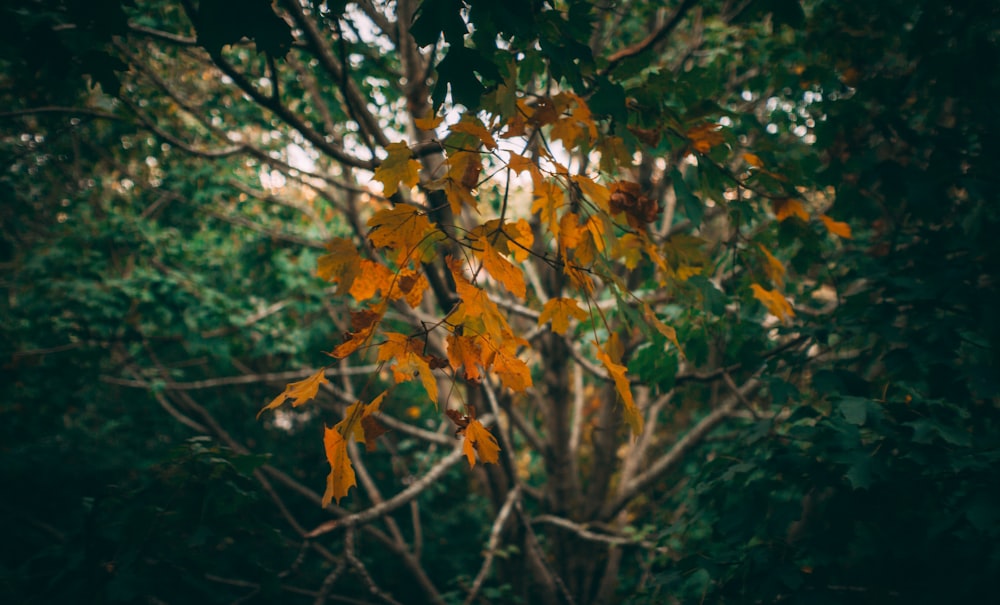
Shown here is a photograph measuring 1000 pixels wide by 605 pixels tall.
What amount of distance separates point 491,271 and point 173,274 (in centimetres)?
340

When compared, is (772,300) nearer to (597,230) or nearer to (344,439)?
(597,230)

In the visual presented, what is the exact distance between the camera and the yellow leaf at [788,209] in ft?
5.84

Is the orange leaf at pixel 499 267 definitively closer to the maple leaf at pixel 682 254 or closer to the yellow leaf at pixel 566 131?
the yellow leaf at pixel 566 131

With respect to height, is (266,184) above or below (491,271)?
above

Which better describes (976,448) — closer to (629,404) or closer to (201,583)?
(629,404)

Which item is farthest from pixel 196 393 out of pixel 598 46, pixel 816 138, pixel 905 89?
pixel 905 89

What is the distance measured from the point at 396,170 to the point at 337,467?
0.72m

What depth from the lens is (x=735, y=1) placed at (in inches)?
135

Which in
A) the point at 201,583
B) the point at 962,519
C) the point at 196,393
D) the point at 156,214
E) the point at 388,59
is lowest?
the point at 962,519

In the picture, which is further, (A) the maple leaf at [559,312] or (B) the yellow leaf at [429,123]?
(A) the maple leaf at [559,312]

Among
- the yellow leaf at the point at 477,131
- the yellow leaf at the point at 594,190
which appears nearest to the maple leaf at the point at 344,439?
the yellow leaf at the point at 477,131

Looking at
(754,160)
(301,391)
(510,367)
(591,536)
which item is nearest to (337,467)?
(301,391)

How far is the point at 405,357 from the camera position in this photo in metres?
1.09

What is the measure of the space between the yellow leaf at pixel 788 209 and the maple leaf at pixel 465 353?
4.56 feet
